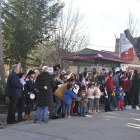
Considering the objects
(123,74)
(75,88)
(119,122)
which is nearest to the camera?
(119,122)

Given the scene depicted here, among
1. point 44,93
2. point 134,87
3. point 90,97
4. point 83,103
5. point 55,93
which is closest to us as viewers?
point 44,93

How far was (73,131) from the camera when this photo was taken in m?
7.27

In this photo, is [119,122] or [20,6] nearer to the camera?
[119,122]

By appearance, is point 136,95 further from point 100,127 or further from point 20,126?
point 20,126

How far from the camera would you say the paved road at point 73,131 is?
6.63 metres

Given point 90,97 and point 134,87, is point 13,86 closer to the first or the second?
point 90,97

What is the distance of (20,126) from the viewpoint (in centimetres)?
781

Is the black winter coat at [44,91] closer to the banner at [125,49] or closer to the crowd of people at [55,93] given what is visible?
the crowd of people at [55,93]

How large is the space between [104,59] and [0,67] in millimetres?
10033

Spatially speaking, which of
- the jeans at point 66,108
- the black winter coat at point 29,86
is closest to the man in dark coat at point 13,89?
the black winter coat at point 29,86

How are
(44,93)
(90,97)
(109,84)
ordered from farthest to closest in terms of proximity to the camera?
(109,84), (90,97), (44,93)

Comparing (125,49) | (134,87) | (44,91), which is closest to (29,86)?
(44,91)

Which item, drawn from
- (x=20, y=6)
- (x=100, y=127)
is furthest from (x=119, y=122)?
(x=20, y=6)

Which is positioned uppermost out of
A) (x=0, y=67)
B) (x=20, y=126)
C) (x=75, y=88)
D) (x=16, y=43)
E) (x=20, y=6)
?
(x=20, y=6)
